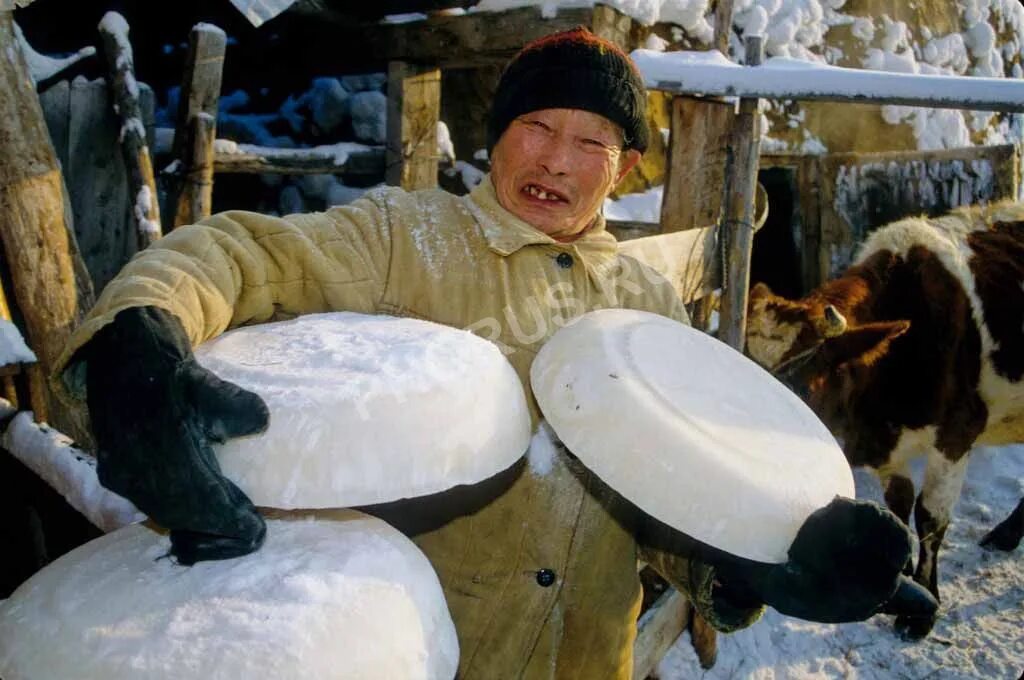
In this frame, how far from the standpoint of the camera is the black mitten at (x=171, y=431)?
0.96 metres

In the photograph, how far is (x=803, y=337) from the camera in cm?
376

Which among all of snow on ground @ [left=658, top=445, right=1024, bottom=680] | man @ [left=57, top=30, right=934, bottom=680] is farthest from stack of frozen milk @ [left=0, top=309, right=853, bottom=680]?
snow on ground @ [left=658, top=445, right=1024, bottom=680]

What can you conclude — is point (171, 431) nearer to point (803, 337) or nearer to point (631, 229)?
point (631, 229)

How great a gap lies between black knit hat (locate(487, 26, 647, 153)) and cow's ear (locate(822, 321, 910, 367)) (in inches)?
99.4

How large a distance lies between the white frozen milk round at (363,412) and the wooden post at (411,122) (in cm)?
329

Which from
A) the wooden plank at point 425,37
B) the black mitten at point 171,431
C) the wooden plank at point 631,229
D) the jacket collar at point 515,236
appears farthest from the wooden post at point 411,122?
the black mitten at point 171,431

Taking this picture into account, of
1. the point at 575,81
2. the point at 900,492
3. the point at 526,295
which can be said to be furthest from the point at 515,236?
the point at 900,492

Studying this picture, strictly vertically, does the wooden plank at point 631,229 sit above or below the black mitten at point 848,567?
below

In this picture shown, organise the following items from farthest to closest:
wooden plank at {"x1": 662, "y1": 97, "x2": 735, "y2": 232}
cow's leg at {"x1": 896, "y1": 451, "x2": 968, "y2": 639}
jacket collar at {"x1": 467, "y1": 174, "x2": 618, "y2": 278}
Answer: cow's leg at {"x1": 896, "y1": 451, "x2": 968, "y2": 639} < wooden plank at {"x1": 662, "y1": 97, "x2": 735, "y2": 232} < jacket collar at {"x1": 467, "y1": 174, "x2": 618, "y2": 278}

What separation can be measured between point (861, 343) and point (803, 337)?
0.34 m

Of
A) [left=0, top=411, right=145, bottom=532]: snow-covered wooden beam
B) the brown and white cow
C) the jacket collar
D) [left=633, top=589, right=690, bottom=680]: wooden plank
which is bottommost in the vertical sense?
[left=633, top=589, right=690, bottom=680]: wooden plank

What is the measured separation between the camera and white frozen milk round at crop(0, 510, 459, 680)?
921 mm

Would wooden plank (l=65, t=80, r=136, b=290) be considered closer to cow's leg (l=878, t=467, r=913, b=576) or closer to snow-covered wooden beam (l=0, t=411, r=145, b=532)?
snow-covered wooden beam (l=0, t=411, r=145, b=532)

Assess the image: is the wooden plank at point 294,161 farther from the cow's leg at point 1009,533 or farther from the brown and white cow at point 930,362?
the cow's leg at point 1009,533
